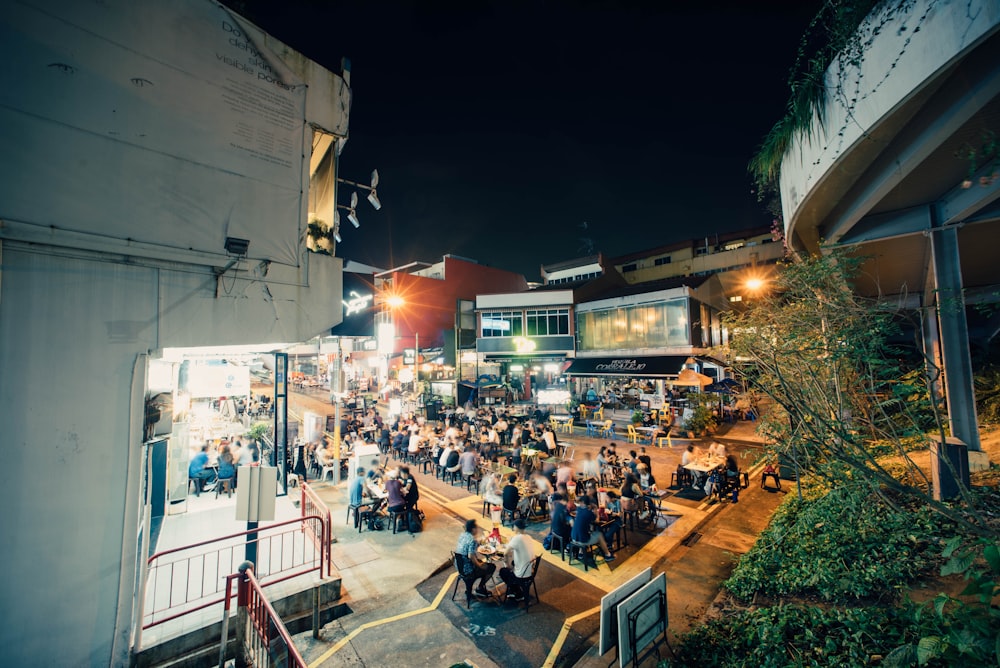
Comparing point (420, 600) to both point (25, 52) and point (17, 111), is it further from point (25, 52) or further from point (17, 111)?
point (25, 52)

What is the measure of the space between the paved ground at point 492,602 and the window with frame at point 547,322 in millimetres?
18261

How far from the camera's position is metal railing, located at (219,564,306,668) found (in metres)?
4.86

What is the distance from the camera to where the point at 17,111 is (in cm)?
481

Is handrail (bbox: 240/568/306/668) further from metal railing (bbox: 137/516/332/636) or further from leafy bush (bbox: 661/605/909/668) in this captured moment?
leafy bush (bbox: 661/605/909/668)

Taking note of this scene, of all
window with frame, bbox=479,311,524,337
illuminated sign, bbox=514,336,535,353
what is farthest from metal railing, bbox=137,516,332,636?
window with frame, bbox=479,311,524,337

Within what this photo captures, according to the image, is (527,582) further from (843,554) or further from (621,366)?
(621,366)

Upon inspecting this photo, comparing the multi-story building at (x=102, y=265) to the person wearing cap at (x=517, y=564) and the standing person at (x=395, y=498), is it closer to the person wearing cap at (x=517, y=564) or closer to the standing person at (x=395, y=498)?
the standing person at (x=395, y=498)

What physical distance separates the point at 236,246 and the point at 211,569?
5.76m

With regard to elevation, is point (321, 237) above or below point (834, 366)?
above

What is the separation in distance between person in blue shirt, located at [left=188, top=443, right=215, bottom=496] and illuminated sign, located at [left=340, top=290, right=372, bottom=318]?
618 cm

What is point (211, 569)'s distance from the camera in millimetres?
7242

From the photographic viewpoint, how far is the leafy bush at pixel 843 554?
5.21 meters

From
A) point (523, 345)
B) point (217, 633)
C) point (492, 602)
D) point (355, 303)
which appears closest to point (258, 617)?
point (217, 633)

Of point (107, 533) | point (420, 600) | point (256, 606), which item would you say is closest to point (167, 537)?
point (107, 533)
